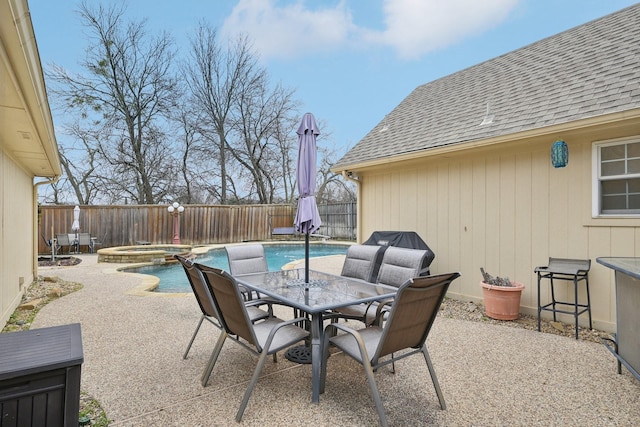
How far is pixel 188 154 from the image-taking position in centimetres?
1808

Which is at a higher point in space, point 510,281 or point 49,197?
point 49,197

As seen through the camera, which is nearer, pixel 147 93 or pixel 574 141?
pixel 574 141

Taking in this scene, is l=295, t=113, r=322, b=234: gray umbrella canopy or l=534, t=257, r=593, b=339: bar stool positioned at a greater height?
l=295, t=113, r=322, b=234: gray umbrella canopy

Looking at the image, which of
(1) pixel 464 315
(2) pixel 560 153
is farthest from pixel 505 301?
(2) pixel 560 153

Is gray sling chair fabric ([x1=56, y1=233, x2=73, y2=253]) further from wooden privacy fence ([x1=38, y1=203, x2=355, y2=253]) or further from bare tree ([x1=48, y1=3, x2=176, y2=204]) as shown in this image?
bare tree ([x1=48, y1=3, x2=176, y2=204])

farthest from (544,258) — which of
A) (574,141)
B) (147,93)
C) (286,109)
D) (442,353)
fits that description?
(147,93)

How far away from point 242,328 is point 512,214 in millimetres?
4001

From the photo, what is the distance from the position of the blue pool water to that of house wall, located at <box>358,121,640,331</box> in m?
4.72

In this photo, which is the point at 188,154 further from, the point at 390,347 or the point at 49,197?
the point at 390,347

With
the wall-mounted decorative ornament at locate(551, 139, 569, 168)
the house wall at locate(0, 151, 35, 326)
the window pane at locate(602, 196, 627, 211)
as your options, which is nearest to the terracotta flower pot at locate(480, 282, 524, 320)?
the window pane at locate(602, 196, 627, 211)

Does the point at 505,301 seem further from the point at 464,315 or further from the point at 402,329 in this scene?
the point at 402,329

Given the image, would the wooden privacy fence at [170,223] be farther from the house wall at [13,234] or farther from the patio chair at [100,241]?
the house wall at [13,234]

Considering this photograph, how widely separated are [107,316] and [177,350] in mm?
1757

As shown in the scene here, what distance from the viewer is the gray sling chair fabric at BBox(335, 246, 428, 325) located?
3.19 metres
